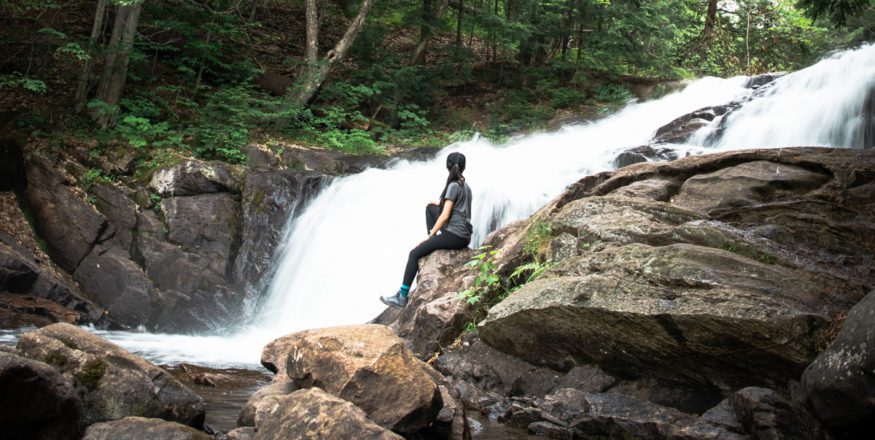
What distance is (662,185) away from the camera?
819 centimetres

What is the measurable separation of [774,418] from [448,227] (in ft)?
15.6

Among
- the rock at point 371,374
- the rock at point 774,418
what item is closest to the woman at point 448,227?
the rock at point 371,374

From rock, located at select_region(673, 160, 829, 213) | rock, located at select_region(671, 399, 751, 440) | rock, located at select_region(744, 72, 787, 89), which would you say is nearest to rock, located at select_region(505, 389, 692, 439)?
rock, located at select_region(671, 399, 751, 440)

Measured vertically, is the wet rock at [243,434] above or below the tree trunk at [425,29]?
below

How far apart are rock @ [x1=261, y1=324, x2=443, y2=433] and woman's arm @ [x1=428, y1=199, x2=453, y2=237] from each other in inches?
138

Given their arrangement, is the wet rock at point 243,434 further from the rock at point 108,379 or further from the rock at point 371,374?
the rock at point 108,379

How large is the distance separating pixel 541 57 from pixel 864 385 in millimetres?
18492

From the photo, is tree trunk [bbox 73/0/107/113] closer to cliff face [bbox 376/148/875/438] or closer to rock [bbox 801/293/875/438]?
cliff face [bbox 376/148/875/438]

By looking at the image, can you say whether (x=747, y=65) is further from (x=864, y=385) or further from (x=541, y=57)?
(x=864, y=385)

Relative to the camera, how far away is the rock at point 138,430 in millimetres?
4133

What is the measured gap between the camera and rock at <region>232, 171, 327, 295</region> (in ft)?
39.3

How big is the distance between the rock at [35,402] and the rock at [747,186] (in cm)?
633

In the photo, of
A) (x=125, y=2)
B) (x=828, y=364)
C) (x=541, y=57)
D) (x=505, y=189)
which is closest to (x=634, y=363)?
(x=828, y=364)

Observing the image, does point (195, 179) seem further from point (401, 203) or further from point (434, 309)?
point (434, 309)
